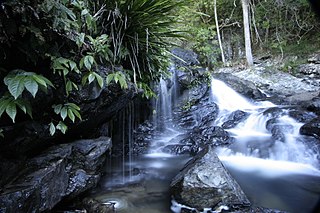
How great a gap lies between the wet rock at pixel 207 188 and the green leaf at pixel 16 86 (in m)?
2.36

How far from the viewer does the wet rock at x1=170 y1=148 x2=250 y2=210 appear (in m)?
3.07

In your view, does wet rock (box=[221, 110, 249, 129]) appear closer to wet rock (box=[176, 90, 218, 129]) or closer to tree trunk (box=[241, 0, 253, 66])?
wet rock (box=[176, 90, 218, 129])

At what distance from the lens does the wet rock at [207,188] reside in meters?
3.07

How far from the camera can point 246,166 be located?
4754mm

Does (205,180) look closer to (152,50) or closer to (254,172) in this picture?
(254,172)

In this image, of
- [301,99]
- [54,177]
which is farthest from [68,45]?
[301,99]

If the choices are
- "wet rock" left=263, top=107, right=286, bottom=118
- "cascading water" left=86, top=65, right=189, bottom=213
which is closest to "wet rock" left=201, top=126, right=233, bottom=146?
"cascading water" left=86, top=65, right=189, bottom=213

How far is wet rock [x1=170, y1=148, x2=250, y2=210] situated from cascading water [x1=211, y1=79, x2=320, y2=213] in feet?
1.79

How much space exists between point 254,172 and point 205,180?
1.71 meters

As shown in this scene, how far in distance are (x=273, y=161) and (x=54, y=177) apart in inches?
168

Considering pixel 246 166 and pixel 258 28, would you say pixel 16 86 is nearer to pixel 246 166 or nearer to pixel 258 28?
pixel 246 166

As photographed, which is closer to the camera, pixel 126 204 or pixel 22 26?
pixel 22 26

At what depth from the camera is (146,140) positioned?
612 centimetres

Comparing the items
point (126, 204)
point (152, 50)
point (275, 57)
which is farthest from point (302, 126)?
point (275, 57)
